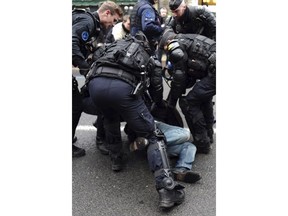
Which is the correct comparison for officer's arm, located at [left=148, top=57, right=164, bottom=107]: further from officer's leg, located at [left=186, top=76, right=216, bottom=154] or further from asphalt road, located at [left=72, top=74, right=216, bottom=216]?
asphalt road, located at [left=72, top=74, right=216, bottom=216]

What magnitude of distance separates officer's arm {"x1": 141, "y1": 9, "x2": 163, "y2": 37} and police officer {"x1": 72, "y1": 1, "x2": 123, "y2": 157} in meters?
0.80

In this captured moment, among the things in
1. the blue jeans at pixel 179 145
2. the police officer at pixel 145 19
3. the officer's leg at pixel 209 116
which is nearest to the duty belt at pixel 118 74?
the blue jeans at pixel 179 145

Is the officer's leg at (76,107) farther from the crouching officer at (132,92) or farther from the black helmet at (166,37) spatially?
the black helmet at (166,37)

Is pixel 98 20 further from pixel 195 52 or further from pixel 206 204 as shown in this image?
pixel 206 204

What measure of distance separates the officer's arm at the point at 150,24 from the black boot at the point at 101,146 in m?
1.58

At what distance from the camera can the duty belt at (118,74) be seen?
3.13 metres

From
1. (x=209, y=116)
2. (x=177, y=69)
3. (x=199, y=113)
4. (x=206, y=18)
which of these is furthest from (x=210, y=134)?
(x=206, y=18)

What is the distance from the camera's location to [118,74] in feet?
10.3

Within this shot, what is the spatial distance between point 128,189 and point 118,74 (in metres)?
1.07

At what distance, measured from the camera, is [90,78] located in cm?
334

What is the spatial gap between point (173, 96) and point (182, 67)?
375 mm

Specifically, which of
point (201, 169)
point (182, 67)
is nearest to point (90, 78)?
point (182, 67)

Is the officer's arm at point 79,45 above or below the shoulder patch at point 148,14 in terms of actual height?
below

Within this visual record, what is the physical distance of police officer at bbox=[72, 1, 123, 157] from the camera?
3.79 meters
